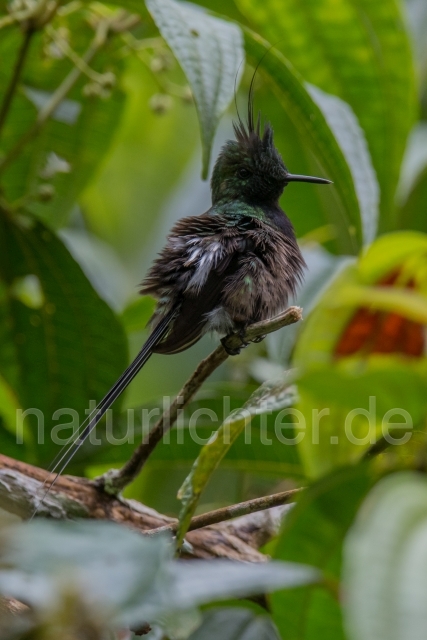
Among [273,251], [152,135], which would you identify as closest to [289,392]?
[273,251]

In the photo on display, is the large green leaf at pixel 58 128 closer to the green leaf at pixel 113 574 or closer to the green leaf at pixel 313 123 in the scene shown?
the green leaf at pixel 313 123

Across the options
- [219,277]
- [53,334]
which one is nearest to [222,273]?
[219,277]

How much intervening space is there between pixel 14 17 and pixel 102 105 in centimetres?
73

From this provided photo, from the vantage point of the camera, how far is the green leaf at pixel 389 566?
95 centimetres

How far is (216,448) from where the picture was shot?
164cm

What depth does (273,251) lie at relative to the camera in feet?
8.97

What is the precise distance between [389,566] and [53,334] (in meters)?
2.18

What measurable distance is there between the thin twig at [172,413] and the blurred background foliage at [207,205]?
17cm

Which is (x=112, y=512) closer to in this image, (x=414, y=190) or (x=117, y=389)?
(x=117, y=389)

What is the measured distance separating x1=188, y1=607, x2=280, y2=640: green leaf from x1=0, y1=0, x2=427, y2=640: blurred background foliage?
0.34m

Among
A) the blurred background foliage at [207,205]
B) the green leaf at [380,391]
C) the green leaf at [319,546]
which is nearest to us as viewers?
the green leaf at [380,391]

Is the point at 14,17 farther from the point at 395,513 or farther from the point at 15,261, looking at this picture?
the point at 395,513

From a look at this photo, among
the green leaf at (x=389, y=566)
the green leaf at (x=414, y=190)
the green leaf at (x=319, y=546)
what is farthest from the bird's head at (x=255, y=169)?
the green leaf at (x=389, y=566)

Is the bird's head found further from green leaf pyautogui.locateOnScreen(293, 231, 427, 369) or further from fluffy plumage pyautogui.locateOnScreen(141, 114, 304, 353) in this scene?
green leaf pyautogui.locateOnScreen(293, 231, 427, 369)
